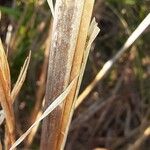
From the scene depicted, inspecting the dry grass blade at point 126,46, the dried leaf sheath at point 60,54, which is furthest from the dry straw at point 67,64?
the dry grass blade at point 126,46

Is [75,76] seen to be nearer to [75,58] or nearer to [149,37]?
[75,58]

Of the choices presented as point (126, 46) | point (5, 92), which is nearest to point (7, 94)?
point (5, 92)

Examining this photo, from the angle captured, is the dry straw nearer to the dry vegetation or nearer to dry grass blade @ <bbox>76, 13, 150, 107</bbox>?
the dry vegetation

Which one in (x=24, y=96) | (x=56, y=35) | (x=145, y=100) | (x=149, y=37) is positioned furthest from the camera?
(x=145, y=100)

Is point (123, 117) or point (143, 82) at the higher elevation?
point (143, 82)

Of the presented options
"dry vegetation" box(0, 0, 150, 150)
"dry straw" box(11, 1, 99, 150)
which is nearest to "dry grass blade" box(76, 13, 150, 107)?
"dry vegetation" box(0, 0, 150, 150)

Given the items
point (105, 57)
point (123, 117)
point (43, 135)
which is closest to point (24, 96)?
Result: point (105, 57)

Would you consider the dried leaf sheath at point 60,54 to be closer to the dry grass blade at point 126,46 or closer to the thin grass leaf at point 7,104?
the thin grass leaf at point 7,104

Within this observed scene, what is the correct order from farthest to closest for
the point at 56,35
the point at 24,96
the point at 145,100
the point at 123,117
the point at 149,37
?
1. the point at 123,117
2. the point at 145,100
3. the point at 24,96
4. the point at 149,37
5. the point at 56,35

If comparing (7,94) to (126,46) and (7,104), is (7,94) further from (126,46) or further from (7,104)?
(126,46)
